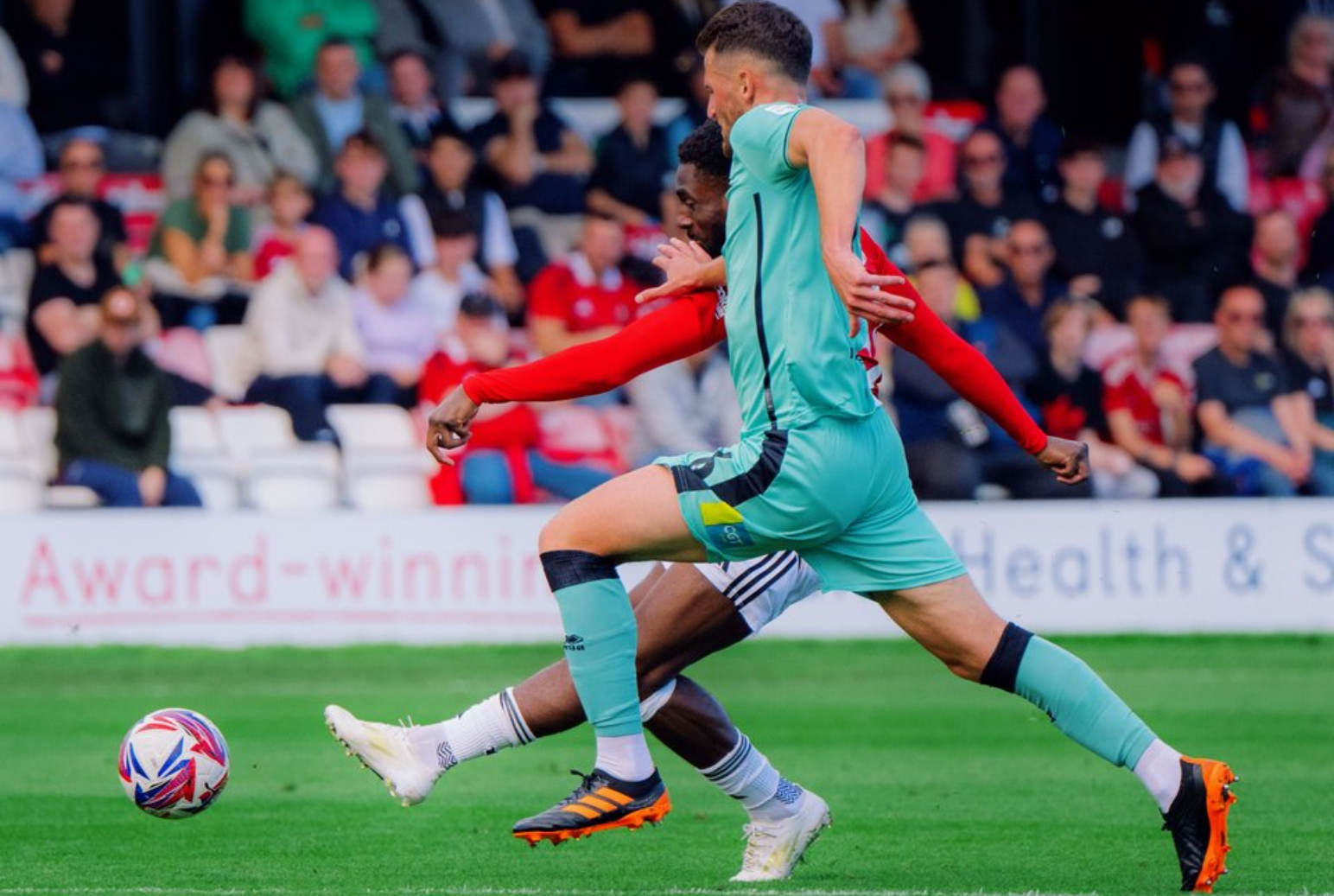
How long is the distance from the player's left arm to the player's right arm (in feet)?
2.83

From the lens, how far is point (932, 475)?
15.6 m

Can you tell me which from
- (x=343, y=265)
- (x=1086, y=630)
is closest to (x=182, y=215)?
(x=343, y=265)

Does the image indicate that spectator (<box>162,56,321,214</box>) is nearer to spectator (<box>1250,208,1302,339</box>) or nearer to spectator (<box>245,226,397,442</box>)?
spectator (<box>245,226,397,442</box>)

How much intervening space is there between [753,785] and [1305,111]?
1396 centimetres

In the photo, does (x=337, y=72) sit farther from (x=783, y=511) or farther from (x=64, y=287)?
(x=783, y=511)

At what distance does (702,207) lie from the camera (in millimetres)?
6625

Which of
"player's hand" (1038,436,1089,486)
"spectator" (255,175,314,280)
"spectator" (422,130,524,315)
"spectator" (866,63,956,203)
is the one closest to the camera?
"player's hand" (1038,436,1089,486)

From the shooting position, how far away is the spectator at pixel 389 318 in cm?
1652

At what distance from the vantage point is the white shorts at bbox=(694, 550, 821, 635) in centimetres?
667

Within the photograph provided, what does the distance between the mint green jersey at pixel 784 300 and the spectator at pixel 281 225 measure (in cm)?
1117

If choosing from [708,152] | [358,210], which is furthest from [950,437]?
[708,152]

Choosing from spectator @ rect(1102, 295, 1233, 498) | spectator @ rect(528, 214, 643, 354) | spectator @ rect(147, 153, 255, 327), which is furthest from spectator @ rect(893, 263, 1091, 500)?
spectator @ rect(147, 153, 255, 327)

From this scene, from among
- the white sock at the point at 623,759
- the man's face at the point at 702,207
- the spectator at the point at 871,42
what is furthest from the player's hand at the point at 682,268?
the spectator at the point at 871,42

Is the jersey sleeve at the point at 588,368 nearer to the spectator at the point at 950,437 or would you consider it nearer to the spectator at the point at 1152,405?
the spectator at the point at 950,437
